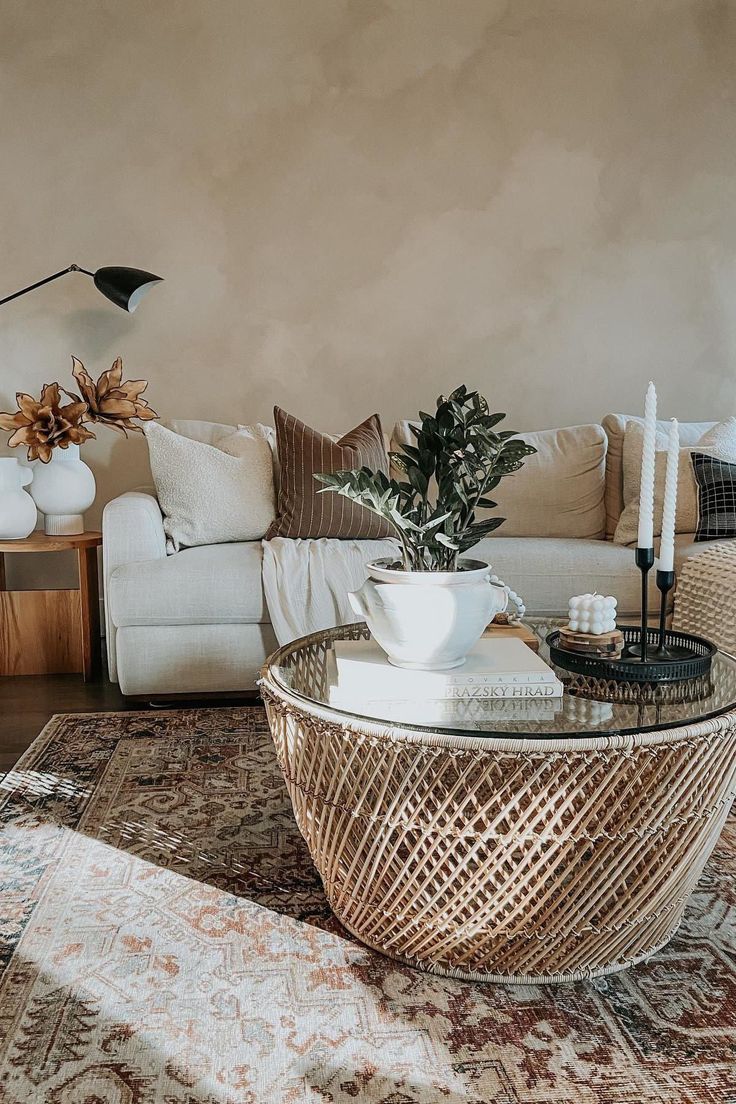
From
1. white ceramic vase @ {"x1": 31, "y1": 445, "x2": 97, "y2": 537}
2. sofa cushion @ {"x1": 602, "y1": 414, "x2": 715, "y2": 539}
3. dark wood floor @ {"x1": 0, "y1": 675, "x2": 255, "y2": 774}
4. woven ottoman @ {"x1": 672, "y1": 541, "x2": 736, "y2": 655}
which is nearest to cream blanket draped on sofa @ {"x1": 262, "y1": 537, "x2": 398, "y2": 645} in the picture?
dark wood floor @ {"x1": 0, "y1": 675, "x2": 255, "y2": 774}

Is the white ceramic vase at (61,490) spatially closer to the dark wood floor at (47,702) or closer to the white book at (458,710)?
the dark wood floor at (47,702)

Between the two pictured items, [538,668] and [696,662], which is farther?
[696,662]

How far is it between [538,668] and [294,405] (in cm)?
263

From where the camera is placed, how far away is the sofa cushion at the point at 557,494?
3.47 m

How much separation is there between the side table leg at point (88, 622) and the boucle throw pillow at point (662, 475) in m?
1.87

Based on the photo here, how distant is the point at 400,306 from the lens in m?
3.93

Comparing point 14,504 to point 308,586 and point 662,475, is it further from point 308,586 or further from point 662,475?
point 662,475

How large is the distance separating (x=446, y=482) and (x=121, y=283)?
2.33 metres

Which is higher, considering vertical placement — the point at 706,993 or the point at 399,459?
the point at 399,459

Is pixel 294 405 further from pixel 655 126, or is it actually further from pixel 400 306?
pixel 655 126

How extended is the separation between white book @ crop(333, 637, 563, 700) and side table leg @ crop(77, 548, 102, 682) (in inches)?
72.6

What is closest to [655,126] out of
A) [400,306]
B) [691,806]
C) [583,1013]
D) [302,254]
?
[400,306]

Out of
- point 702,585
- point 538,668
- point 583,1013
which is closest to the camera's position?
point 583,1013

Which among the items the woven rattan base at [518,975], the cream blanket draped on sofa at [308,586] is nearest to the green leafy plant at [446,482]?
the woven rattan base at [518,975]
